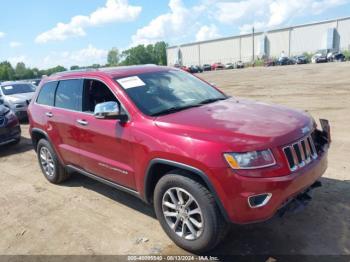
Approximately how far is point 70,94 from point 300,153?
10.6ft

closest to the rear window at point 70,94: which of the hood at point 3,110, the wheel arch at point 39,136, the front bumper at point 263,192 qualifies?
the wheel arch at point 39,136

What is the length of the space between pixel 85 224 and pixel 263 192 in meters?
2.37

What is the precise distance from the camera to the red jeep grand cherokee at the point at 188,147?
9.61 ft

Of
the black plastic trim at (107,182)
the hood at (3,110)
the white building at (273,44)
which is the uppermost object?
the white building at (273,44)

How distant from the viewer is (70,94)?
4879 millimetres

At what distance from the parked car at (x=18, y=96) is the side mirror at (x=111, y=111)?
359 inches

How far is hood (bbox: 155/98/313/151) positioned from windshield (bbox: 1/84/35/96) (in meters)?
11.7

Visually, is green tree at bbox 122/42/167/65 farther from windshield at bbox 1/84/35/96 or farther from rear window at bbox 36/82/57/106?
rear window at bbox 36/82/57/106

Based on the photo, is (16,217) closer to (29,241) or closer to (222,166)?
(29,241)

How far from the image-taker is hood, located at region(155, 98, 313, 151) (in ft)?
9.79

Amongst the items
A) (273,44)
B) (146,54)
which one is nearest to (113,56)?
(146,54)

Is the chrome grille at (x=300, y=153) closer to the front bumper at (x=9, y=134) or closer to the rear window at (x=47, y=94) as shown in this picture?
the rear window at (x=47, y=94)

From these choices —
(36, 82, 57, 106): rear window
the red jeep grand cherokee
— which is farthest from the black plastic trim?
(36, 82, 57, 106): rear window

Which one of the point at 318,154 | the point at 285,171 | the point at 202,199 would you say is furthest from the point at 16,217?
the point at 318,154
